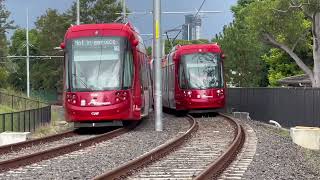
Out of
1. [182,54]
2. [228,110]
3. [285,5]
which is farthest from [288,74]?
[182,54]

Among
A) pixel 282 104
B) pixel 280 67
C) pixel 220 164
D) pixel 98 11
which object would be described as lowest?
pixel 220 164

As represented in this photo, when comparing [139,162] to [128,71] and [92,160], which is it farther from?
[128,71]

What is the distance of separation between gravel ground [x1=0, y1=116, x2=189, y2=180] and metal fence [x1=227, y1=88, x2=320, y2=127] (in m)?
10.1

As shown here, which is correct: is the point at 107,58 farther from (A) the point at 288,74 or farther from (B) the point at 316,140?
(A) the point at 288,74

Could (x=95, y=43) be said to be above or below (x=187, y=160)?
above

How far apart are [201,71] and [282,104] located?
468cm

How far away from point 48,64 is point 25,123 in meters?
63.4

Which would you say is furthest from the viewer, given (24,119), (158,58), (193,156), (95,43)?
(24,119)

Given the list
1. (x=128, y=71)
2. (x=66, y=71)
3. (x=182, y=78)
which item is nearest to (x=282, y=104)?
(x=182, y=78)

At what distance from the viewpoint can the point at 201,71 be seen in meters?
30.7

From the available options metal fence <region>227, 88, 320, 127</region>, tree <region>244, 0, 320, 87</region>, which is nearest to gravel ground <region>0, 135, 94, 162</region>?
metal fence <region>227, 88, 320, 127</region>

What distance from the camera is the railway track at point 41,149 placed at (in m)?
12.9

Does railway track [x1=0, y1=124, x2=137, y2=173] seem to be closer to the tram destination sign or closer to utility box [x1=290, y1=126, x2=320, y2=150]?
the tram destination sign

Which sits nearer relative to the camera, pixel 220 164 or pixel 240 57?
pixel 220 164
